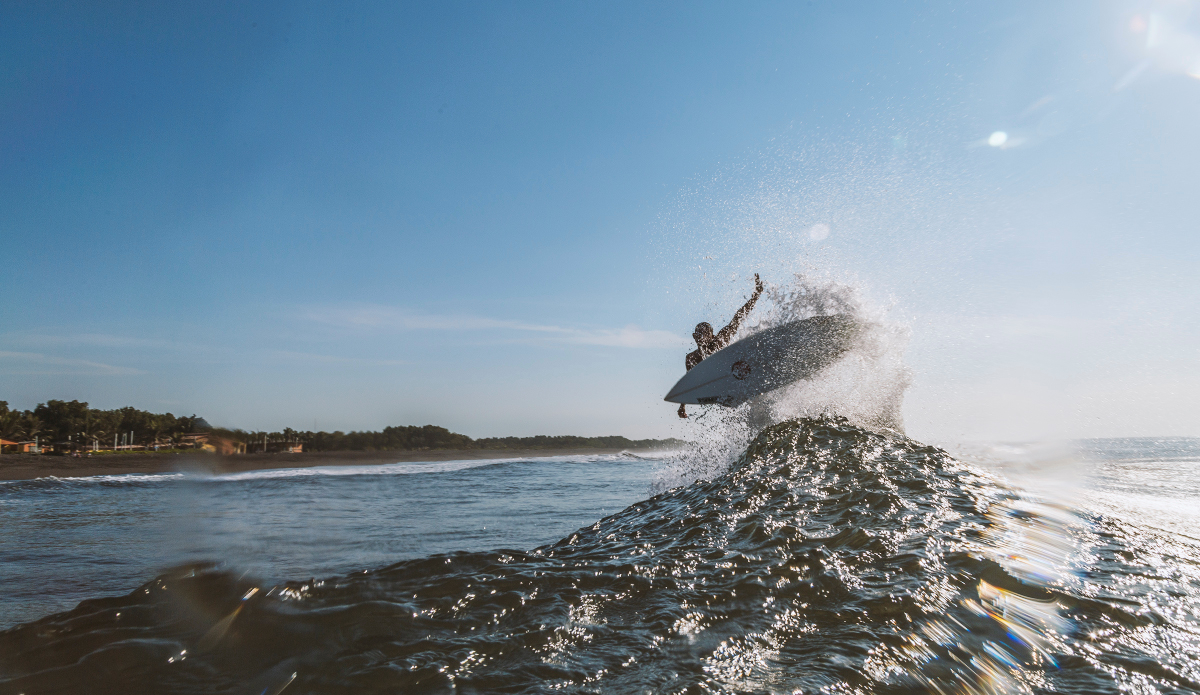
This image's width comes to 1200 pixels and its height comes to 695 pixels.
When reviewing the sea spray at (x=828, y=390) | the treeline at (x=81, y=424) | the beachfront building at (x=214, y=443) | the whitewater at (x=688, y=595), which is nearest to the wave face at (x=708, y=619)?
the whitewater at (x=688, y=595)

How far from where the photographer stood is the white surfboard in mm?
10570

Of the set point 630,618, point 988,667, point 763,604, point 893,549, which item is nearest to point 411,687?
point 630,618

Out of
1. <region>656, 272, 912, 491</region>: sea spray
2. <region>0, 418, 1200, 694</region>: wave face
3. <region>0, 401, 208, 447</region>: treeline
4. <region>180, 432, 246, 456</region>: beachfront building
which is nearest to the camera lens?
<region>0, 418, 1200, 694</region>: wave face

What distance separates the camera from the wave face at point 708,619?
2.39 metres

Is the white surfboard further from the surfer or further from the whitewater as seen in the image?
the whitewater

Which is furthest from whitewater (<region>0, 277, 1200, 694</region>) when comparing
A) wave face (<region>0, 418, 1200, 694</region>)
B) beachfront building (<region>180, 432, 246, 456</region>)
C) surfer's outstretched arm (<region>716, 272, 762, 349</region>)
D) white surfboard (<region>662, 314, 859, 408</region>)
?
surfer's outstretched arm (<region>716, 272, 762, 349</region>)

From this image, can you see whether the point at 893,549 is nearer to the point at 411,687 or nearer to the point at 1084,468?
the point at 411,687

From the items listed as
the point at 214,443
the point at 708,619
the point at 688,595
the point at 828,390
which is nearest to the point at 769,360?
the point at 828,390

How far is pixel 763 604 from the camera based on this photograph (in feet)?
10.3

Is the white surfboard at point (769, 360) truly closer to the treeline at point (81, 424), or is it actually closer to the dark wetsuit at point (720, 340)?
the dark wetsuit at point (720, 340)

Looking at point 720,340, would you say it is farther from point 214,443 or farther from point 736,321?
point 214,443

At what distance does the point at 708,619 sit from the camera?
118 inches

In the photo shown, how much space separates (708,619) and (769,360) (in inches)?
337

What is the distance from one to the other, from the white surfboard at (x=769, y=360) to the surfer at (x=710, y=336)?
691 mm
